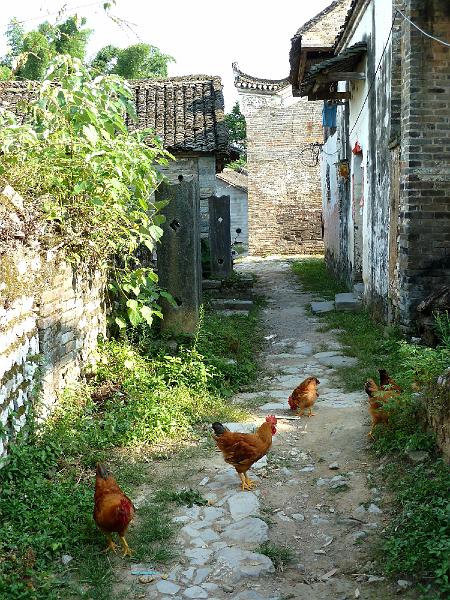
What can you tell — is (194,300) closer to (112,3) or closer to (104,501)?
(112,3)

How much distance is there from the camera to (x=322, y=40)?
1741 cm

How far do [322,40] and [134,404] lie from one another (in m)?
14.3

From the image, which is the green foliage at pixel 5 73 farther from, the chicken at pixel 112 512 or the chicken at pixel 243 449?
the chicken at pixel 112 512

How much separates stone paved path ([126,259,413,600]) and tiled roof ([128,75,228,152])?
8448 mm

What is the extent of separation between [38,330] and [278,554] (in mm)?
2734

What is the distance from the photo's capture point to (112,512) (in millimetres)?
3803

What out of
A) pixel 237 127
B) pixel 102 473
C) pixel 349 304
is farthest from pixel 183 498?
pixel 237 127

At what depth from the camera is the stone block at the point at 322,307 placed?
11.5 m

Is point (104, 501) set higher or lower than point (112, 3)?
lower

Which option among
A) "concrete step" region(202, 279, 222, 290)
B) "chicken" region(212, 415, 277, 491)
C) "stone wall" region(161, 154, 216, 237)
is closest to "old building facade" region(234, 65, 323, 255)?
"stone wall" region(161, 154, 216, 237)

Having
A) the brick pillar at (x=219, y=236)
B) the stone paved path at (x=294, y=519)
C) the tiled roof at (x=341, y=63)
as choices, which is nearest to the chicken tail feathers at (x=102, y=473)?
the stone paved path at (x=294, y=519)

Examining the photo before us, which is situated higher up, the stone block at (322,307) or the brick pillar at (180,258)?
the brick pillar at (180,258)

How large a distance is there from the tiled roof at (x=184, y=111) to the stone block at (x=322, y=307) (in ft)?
13.9

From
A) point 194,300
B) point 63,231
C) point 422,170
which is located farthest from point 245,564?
point 422,170
